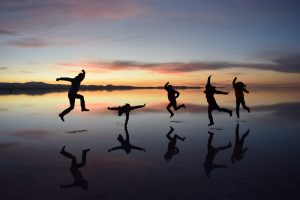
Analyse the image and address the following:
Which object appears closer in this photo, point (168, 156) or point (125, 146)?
point (168, 156)

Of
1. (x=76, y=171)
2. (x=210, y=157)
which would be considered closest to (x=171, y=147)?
(x=210, y=157)

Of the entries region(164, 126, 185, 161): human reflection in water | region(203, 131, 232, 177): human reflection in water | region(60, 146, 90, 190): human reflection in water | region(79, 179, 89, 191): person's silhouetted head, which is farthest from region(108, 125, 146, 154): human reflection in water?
region(79, 179, 89, 191): person's silhouetted head

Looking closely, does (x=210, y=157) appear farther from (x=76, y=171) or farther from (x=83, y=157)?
(x=76, y=171)

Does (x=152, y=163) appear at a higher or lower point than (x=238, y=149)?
lower

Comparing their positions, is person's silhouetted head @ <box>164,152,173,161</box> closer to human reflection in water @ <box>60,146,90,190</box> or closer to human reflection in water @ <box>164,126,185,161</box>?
human reflection in water @ <box>164,126,185,161</box>

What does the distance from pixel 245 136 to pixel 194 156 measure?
4.32 metres

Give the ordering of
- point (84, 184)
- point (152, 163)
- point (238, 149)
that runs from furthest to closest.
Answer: point (238, 149), point (152, 163), point (84, 184)

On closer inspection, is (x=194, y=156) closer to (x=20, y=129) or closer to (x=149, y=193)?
(x=149, y=193)

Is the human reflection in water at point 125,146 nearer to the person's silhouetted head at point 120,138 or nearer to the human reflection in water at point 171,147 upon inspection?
the person's silhouetted head at point 120,138

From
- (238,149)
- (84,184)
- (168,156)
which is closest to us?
(84,184)

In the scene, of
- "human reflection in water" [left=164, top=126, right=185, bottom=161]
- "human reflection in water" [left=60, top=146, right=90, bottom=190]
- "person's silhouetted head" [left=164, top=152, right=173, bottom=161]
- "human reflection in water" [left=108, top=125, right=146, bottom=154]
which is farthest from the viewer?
"human reflection in water" [left=108, top=125, right=146, bottom=154]

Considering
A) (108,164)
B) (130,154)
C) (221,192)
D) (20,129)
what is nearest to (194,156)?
(130,154)

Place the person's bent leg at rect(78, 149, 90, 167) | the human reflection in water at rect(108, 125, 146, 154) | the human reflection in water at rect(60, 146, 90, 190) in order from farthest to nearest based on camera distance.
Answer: the human reflection in water at rect(108, 125, 146, 154), the person's bent leg at rect(78, 149, 90, 167), the human reflection in water at rect(60, 146, 90, 190)

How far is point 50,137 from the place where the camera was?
13734 mm
